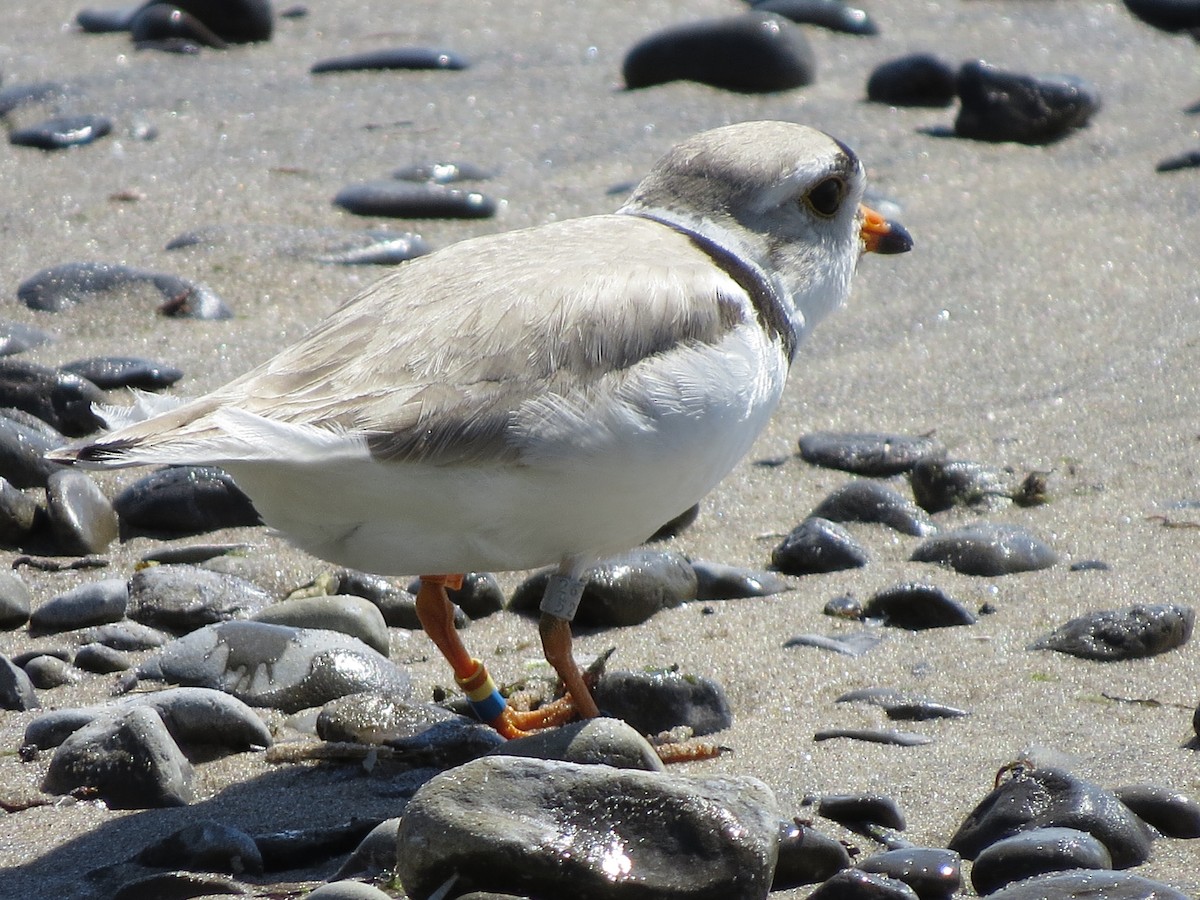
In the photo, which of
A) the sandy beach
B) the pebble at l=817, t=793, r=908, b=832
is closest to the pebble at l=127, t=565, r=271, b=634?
the sandy beach

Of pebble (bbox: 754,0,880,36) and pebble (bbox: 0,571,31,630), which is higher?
pebble (bbox: 0,571,31,630)

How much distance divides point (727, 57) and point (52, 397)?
5448 millimetres

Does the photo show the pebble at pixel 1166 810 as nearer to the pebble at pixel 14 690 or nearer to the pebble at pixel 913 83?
the pebble at pixel 14 690

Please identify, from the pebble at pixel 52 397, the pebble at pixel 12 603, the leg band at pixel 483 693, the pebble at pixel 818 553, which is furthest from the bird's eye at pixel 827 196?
the pebble at pixel 52 397

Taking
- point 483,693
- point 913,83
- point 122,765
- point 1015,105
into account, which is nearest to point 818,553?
point 483,693

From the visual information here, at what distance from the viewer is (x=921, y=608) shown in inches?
190

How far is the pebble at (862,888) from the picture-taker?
10.2ft

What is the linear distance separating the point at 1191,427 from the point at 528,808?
4151mm

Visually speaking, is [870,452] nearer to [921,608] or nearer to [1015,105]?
[921,608]

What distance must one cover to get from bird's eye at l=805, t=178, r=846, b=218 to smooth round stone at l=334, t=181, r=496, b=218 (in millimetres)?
3471

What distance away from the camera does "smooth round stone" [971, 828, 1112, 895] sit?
321 cm

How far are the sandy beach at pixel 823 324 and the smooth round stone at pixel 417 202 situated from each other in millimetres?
91

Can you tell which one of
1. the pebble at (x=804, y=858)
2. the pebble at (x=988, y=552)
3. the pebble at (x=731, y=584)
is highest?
the pebble at (x=804, y=858)

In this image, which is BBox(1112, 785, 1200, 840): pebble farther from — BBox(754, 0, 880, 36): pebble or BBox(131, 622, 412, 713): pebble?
BBox(754, 0, 880, 36): pebble
